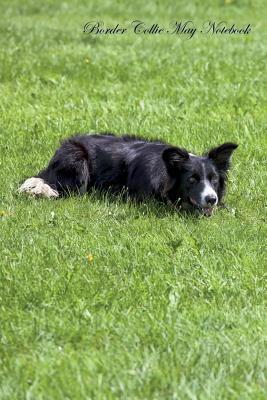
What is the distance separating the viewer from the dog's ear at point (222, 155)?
303 inches

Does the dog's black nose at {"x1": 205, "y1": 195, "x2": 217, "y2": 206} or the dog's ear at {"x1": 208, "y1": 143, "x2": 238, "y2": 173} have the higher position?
the dog's ear at {"x1": 208, "y1": 143, "x2": 238, "y2": 173}

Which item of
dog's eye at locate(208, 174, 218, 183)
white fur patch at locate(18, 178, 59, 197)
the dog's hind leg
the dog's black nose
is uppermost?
dog's eye at locate(208, 174, 218, 183)

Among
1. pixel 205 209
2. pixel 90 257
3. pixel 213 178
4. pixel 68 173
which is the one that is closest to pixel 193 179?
pixel 213 178

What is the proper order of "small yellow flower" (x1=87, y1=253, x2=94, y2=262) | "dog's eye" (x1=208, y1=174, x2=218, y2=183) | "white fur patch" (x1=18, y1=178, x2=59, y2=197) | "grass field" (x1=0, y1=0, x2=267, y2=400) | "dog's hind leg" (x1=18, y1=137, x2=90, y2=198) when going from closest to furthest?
"grass field" (x1=0, y1=0, x2=267, y2=400) → "small yellow flower" (x1=87, y1=253, x2=94, y2=262) → "dog's eye" (x1=208, y1=174, x2=218, y2=183) → "white fur patch" (x1=18, y1=178, x2=59, y2=197) → "dog's hind leg" (x1=18, y1=137, x2=90, y2=198)

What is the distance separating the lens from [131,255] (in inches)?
252

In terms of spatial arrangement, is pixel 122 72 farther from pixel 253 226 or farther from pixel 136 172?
pixel 253 226

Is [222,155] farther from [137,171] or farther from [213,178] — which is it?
[137,171]

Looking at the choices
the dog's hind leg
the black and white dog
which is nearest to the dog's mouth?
the black and white dog

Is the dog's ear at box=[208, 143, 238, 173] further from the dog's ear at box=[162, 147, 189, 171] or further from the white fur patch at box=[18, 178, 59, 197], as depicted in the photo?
the white fur patch at box=[18, 178, 59, 197]

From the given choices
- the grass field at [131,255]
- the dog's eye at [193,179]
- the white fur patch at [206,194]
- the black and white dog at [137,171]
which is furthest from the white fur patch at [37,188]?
the white fur patch at [206,194]

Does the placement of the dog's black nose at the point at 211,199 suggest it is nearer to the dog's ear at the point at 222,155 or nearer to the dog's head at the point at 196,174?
the dog's head at the point at 196,174

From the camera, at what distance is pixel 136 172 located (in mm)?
8180

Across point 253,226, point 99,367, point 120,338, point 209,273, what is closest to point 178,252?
point 209,273

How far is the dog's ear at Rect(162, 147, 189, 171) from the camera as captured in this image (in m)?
7.63
